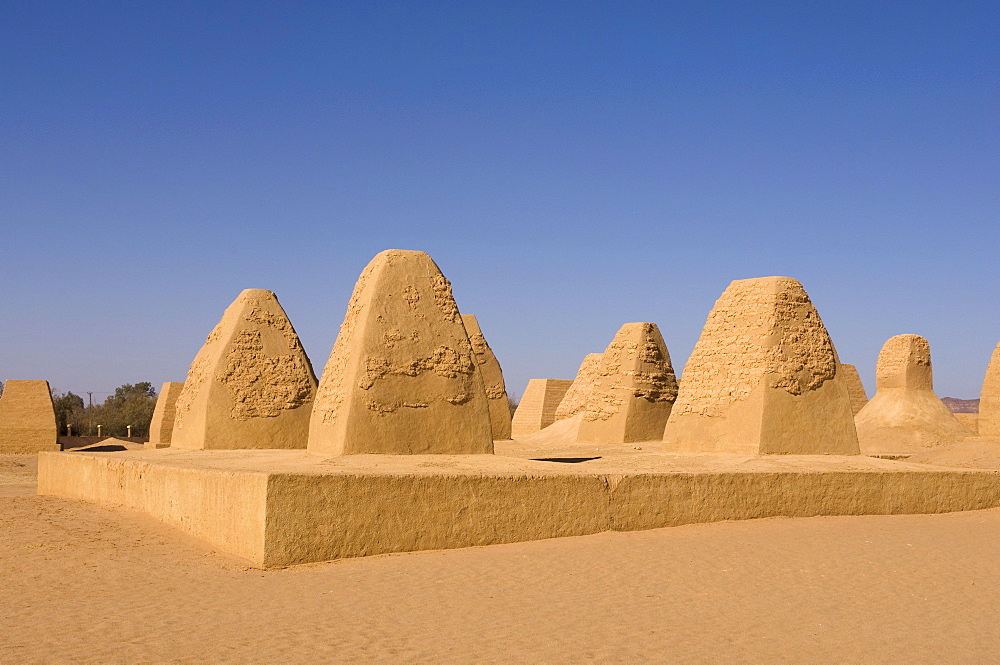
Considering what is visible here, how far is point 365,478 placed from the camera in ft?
24.4

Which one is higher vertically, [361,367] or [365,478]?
[361,367]

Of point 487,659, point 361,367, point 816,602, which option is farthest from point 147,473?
point 816,602

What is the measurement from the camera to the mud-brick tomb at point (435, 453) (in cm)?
757

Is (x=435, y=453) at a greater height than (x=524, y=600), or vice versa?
(x=435, y=453)

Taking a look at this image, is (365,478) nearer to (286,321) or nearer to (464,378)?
(464,378)

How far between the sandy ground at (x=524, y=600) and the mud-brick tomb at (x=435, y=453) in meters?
0.29

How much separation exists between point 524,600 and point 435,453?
4049mm

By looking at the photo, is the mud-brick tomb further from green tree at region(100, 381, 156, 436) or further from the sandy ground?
green tree at region(100, 381, 156, 436)

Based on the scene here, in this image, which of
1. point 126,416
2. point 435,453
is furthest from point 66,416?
point 435,453

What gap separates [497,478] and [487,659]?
10.4 ft

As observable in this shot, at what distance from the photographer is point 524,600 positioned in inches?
245

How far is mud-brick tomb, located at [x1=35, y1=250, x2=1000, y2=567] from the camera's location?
7570mm

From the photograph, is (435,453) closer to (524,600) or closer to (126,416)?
(524,600)

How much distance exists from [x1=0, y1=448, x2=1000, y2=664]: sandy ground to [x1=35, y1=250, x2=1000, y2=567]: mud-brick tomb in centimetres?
29
